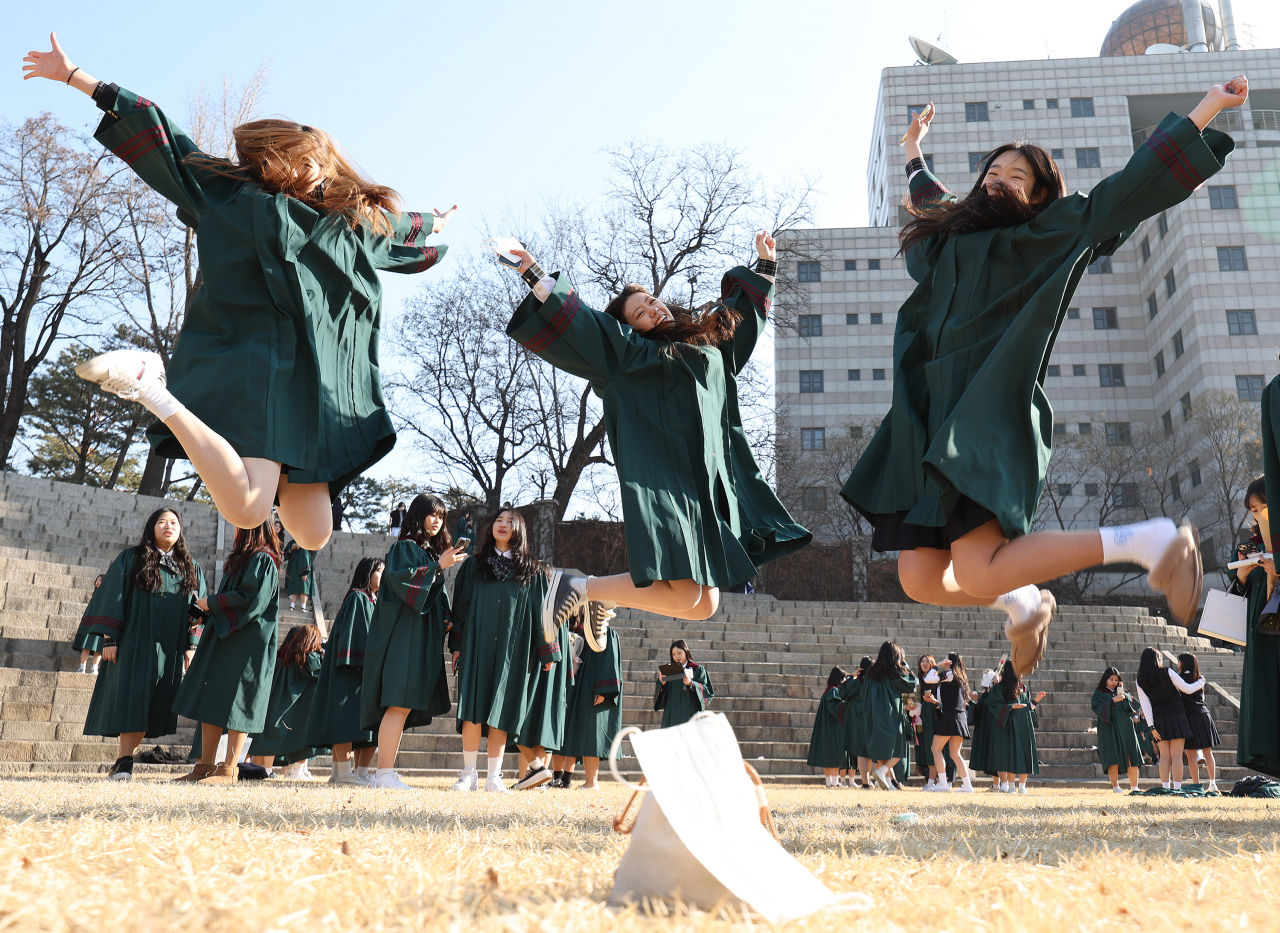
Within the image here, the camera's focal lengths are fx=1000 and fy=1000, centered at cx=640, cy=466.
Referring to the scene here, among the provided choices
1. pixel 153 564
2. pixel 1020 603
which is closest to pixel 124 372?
pixel 1020 603

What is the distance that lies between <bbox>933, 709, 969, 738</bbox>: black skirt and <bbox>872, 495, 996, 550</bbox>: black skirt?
34.1ft

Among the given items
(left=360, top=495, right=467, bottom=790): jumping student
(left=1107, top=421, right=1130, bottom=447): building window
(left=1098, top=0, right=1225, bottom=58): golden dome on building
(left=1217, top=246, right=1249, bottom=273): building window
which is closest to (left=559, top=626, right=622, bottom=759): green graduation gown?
(left=360, top=495, right=467, bottom=790): jumping student

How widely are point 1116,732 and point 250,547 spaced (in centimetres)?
1134

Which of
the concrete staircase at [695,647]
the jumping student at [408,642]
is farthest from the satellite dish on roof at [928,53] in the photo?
the jumping student at [408,642]

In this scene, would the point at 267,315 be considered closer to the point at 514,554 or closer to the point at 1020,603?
the point at 1020,603

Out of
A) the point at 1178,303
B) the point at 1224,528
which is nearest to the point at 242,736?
the point at 1224,528

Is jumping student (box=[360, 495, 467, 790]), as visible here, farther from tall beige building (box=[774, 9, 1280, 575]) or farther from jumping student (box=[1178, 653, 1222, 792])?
tall beige building (box=[774, 9, 1280, 575])

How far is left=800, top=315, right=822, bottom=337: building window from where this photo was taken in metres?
62.0

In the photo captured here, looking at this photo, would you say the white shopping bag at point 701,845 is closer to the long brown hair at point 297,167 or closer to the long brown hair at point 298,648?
the long brown hair at point 297,167

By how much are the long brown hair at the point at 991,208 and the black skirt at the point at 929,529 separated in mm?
1024

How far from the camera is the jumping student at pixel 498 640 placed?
26.4 feet

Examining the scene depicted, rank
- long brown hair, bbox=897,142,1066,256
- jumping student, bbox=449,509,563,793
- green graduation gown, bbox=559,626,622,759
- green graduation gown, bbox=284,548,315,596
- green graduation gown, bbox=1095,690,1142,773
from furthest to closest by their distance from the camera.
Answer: green graduation gown, bbox=284,548,315,596, green graduation gown, bbox=1095,690,1142,773, green graduation gown, bbox=559,626,622,759, jumping student, bbox=449,509,563,793, long brown hair, bbox=897,142,1066,256

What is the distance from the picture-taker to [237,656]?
7.54 metres

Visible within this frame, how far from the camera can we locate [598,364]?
423 cm
